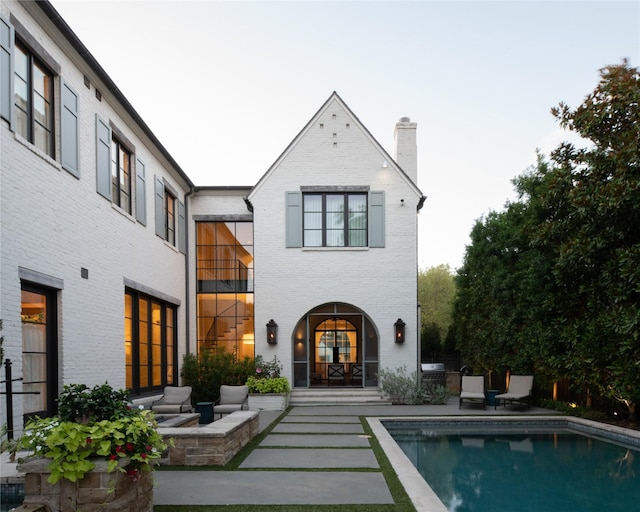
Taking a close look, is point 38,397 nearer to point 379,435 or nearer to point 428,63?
point 379,435

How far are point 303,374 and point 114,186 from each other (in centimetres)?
845

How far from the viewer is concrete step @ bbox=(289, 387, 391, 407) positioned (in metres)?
16.3

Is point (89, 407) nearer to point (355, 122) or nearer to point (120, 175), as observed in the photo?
point (120, 175)

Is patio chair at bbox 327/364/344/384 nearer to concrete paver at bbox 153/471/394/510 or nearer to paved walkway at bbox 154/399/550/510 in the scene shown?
paved walkway at bbox 154/399/550/510

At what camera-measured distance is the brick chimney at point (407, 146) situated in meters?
18.9

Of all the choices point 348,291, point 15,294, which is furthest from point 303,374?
point 15,294

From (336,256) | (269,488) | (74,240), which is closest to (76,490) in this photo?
(269,488)

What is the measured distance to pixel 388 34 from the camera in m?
12.5

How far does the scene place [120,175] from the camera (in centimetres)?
1243

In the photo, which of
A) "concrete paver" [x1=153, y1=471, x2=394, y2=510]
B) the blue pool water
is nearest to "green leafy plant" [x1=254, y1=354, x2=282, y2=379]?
the blue pool water

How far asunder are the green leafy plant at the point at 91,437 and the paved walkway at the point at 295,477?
1.03 m

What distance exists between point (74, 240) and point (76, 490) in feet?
19.3

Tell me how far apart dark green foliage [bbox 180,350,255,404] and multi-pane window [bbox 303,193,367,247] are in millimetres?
4135

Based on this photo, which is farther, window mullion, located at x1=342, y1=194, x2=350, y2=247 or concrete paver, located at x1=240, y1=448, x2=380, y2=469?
window mullion, located at x1=342, y1=194, x2=350, y2=247
